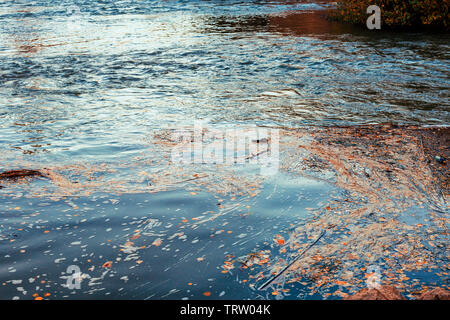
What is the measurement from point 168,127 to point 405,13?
35.9 ft

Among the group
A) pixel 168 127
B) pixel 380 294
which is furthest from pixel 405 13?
pixel 380 294

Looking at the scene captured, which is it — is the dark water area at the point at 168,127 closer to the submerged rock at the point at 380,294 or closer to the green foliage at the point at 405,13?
the submerged rock at the point at 380,294

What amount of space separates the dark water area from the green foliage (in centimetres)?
54

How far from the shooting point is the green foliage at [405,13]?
549 inches

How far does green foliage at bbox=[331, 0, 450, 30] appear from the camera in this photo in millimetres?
13938

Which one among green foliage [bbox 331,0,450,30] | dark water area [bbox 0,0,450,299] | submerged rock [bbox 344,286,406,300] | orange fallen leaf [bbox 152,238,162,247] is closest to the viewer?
submerged rock [bbox 344,286,406,300]

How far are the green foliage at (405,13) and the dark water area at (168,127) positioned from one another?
0.54m

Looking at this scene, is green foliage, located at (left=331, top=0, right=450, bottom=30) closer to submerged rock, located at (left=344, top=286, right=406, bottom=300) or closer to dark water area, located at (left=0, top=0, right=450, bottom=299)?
dark water area, located at (left=0, top=0, right=450, bottom=299)

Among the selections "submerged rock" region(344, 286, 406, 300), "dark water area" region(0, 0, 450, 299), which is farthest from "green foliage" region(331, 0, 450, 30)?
"submerged rock" region(344, 286, 406, 300)

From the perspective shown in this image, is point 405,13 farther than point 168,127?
Yes

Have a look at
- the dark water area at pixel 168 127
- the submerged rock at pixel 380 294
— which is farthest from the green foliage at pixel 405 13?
the submerged rock at pixel 380 294

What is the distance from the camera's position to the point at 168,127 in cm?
666

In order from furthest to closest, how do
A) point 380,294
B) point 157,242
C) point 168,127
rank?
point 168,127, point 157,242, point 380,294

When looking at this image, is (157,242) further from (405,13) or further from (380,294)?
(405,13)
